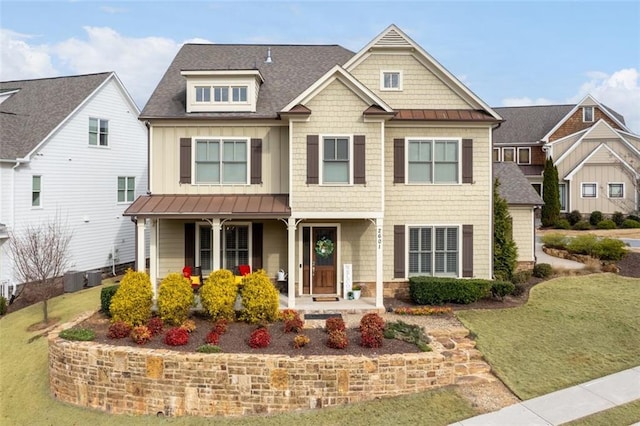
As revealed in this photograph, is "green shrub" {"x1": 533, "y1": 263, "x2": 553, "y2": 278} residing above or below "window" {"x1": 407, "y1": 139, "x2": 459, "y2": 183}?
below

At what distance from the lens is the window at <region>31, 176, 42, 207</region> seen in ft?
65.6

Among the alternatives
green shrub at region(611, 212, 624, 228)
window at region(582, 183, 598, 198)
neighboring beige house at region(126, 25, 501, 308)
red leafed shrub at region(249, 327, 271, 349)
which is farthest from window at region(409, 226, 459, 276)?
window at region(582, 183, 598, 198)

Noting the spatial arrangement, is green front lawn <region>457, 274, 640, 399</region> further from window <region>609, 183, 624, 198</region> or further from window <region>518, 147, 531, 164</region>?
Result: window <region>518, 147, 531, 164</region>

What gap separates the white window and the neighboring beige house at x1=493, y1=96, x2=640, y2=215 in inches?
830

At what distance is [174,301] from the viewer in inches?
495

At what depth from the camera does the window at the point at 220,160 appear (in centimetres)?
1598

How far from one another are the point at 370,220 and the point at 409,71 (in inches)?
219

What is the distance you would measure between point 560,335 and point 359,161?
7.65m

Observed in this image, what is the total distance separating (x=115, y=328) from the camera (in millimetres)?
11625

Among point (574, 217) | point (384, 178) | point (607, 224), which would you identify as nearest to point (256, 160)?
point (384, 178)

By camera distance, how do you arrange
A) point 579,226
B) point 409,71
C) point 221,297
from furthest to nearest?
point 579,226 < point 409,71 < point 221,297

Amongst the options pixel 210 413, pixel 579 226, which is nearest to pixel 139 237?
pixel 210 413

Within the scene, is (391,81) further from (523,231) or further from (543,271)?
(543,271)

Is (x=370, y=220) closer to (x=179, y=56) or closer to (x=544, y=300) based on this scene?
(x=544, y=300)
